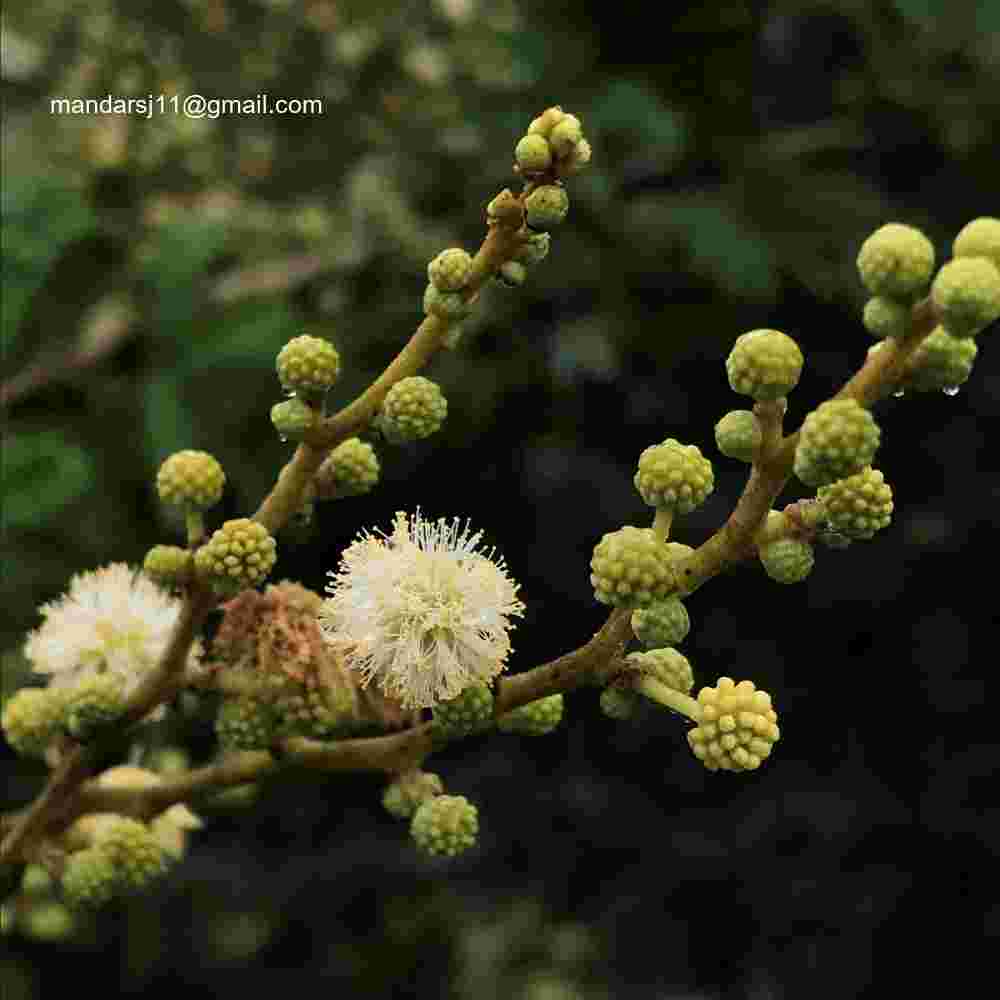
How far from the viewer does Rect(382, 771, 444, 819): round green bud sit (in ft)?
6.86

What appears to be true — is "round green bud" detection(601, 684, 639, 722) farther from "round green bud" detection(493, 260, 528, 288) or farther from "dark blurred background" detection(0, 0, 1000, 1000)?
"dark blurred background" detection(0, 0, 1000, 1000)

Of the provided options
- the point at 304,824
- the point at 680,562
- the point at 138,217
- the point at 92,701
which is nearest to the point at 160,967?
the point at 304,824

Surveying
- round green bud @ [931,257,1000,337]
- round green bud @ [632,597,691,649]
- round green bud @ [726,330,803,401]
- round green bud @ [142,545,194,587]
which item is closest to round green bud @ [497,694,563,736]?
round green bud @ [632,597,691,649]

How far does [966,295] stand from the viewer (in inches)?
57.3

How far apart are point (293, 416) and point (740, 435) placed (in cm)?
58

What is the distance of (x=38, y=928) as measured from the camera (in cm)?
347

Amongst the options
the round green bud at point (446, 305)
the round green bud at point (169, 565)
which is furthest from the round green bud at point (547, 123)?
the round green bud at point (169, 565)

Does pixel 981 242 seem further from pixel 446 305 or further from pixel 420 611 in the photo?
pixel 420 611

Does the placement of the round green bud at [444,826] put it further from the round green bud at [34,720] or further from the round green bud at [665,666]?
the round green bud at [34,720]

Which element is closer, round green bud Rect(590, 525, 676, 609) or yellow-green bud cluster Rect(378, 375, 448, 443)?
round green bud Rect(590, 525, 676, 609)

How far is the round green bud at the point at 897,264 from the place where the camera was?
1.52 metres

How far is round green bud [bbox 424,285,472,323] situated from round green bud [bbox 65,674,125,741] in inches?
29.0

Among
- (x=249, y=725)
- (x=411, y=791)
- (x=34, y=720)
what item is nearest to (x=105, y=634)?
(x=34, y=720)

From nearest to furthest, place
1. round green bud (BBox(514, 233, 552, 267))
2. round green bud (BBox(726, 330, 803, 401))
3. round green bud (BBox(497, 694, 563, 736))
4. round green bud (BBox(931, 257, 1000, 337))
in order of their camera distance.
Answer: round green bud (BBox(931, 257, 1000, 337)) → round green bud (BBox(726, 330, 803, 401)) → round green bud (BBox(514, 233, 552, 267)) → round green bud (BBox(497, 694, 563, 736))
